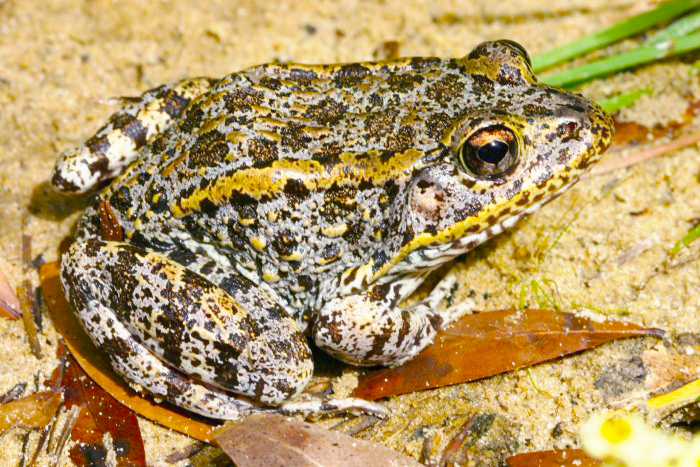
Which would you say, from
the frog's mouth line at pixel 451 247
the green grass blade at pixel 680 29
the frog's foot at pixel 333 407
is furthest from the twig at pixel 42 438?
Result: the green grass blade at pixel 680 29

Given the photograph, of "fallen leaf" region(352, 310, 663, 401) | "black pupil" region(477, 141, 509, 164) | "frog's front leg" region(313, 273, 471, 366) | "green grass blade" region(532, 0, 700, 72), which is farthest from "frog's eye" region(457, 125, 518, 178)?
"green grass blade" region(532, 0, 700, 72)

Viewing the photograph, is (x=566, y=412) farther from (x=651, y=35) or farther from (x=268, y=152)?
(x=651, y=35)

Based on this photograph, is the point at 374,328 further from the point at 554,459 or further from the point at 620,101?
the point at 620,101

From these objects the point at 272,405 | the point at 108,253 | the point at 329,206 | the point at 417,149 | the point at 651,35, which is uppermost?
the point at 651,35

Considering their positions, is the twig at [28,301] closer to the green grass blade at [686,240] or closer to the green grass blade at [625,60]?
the green grass blade at [625,60]

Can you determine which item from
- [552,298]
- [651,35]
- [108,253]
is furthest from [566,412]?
[651,35]

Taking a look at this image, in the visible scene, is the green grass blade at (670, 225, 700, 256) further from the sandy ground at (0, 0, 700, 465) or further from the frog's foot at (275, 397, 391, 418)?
the frog's foot at (275, 397, 391, 418)
